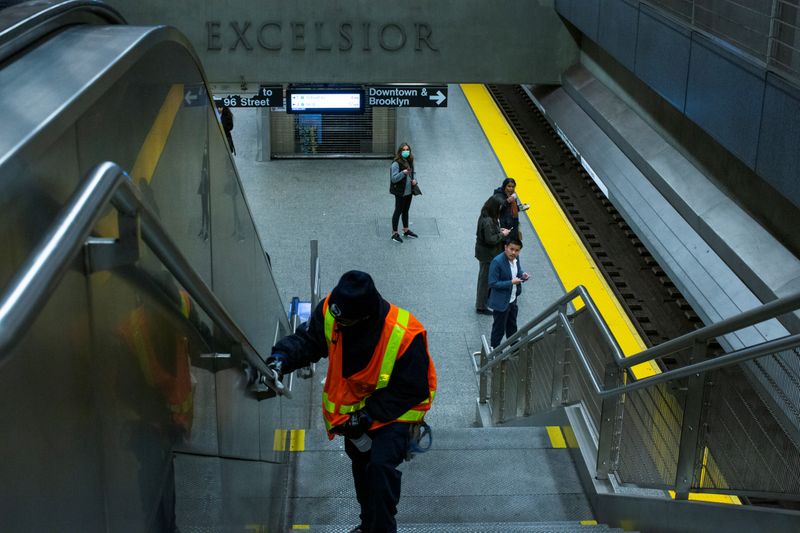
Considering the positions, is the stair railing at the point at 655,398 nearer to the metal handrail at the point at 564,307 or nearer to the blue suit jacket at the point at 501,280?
the metal handrail at the point at 564,307

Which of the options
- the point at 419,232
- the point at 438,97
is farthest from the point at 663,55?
the point at 419,232

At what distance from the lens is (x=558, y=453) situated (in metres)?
6.20

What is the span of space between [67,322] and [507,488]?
4.45 m

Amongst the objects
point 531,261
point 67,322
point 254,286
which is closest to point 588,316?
point 254,286

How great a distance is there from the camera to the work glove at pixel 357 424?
4.25 meters

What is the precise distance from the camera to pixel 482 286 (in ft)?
37.1

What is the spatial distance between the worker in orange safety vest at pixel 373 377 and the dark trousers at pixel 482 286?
6.79 meters

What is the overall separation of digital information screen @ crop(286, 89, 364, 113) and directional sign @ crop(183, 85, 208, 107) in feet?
33.1

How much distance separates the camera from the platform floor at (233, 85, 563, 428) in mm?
11016

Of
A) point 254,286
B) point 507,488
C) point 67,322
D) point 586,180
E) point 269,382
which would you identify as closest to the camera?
point 67,322

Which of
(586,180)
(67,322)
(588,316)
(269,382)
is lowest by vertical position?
(586,180)

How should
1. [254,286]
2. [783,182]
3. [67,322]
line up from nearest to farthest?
[67,322] → [254,286] → [783,182]

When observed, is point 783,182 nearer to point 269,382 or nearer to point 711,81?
point 711,81

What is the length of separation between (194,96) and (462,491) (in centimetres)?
308
